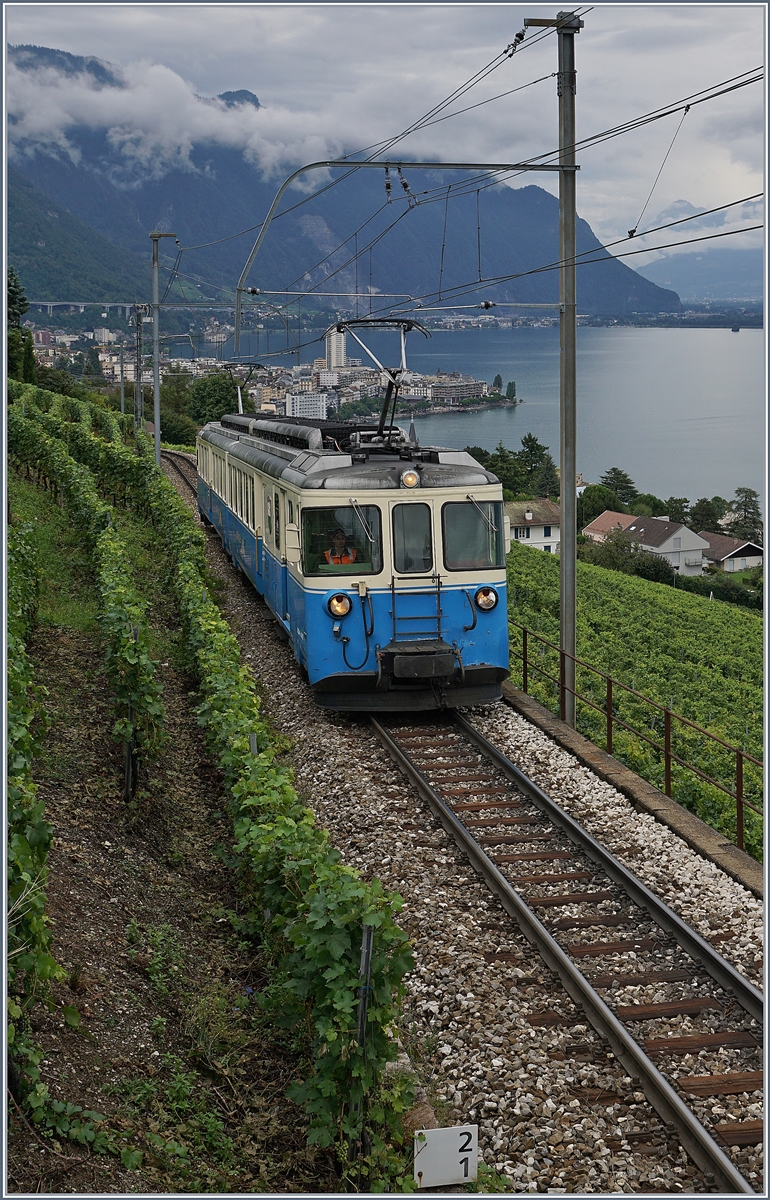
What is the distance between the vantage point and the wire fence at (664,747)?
10609mm

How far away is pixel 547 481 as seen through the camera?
102375mm

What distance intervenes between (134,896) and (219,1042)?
1.82 m

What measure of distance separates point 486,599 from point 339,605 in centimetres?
167

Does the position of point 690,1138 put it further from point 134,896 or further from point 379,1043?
point 134,896

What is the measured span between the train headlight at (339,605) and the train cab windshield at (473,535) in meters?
1.20

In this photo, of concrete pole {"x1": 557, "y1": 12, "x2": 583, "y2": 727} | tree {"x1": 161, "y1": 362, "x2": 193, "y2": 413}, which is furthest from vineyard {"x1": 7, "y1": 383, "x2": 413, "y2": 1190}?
tree {"x1": 161, "y1": 362, "x2": 193, "y2": 413}

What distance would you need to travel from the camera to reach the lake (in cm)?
7225

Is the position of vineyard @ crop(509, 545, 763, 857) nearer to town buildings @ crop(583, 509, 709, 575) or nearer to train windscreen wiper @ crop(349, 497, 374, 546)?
train windscreen wiper @ crop(349, 497, 374, 546)

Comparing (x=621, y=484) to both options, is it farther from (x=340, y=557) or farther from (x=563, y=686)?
(x=340, y=557)

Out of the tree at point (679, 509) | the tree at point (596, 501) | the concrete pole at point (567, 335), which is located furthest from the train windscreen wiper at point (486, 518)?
the tree at point (679, 509)

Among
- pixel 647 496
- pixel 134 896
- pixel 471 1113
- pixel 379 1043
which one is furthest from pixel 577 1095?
pixel 647 496

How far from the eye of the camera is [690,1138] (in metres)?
5.51

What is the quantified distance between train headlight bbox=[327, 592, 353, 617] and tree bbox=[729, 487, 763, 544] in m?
91.9

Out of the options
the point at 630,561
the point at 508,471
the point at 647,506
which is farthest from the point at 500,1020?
the point at 647,506
